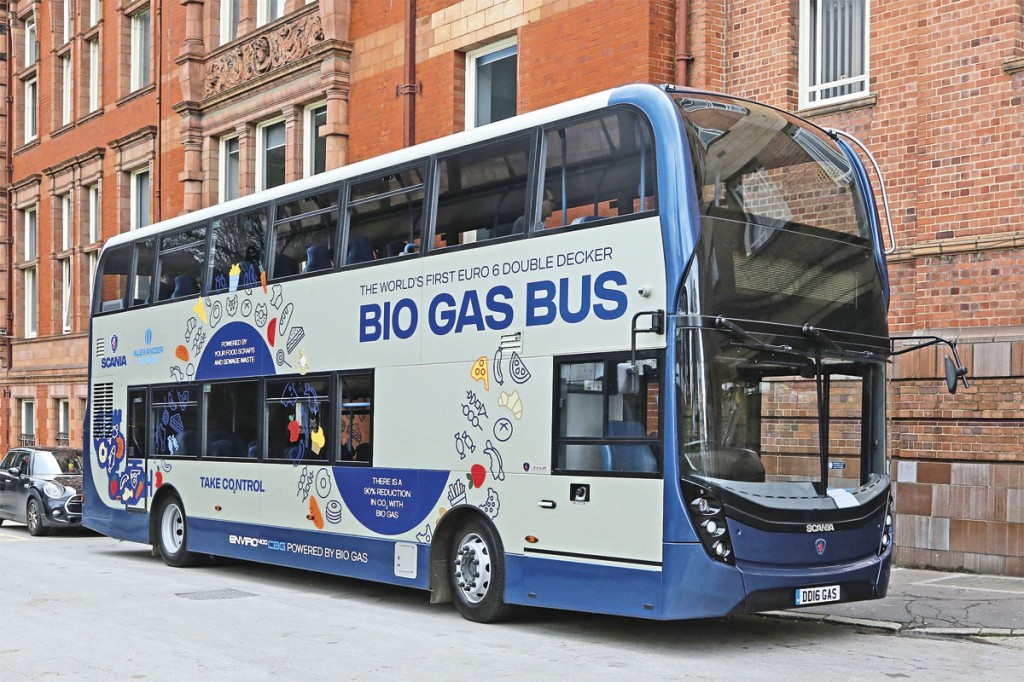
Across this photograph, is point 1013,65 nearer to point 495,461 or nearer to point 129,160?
point 495,461

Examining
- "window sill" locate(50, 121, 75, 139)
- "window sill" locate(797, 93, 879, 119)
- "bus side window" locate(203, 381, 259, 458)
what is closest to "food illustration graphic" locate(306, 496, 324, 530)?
"bus side window" locate(203, 381, 259, 458)

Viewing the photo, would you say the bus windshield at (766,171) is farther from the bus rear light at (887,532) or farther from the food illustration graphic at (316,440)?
the food illustration graphic at (316,440)

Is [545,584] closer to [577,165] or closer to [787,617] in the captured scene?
[787,617]

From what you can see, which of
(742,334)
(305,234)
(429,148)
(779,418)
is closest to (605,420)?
(742,334)

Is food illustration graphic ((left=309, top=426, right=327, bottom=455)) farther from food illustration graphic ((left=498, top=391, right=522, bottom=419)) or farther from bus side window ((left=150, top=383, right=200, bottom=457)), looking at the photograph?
food illustration graphic ((left=498, top=391, right=522, bottom=419))

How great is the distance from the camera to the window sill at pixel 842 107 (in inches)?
582

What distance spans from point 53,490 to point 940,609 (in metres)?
14.6

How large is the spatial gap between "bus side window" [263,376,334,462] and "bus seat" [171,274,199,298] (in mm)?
2280

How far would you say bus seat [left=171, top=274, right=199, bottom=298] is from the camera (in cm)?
1563

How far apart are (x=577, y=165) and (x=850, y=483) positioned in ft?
10.7

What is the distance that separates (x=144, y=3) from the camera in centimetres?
3100

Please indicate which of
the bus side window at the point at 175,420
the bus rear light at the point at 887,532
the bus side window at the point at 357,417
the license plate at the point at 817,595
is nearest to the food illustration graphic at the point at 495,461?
the bus side window at the point at 357,417

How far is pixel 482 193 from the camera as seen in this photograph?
439 inches

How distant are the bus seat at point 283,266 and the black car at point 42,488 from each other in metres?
8.58
